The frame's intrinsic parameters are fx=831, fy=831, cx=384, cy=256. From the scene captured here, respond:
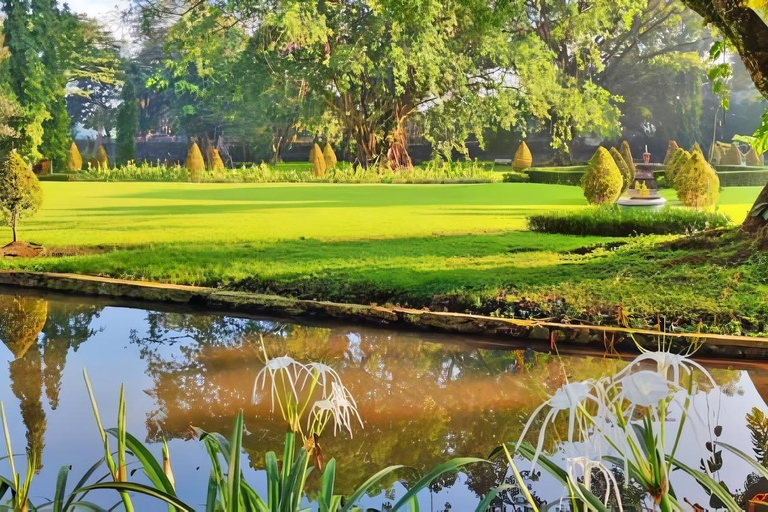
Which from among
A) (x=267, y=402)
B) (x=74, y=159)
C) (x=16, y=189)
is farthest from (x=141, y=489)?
(x=16, y=189)

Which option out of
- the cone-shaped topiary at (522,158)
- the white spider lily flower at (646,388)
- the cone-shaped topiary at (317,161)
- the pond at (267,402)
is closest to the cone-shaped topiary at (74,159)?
the pond at (267,402)

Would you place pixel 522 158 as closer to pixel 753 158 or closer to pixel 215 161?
pixel 753 158

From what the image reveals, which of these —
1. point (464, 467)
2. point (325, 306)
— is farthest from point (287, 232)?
point (464, 467)

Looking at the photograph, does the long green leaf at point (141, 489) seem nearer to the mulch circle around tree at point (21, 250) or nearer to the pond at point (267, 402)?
the pond at point (267, 402)

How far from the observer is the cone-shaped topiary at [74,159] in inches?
281

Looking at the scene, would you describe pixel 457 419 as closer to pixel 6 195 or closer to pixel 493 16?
pixel 493 16

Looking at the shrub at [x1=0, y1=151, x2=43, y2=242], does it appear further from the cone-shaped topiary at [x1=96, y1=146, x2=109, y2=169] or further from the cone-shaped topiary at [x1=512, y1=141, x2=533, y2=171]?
the cone-shaped topiary at [x1=512, y1=141, x2=533, y2=171]

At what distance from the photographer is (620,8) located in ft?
21.4

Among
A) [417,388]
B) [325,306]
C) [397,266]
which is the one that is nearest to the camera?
[417,388]

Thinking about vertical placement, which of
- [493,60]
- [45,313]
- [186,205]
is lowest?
[45,313]

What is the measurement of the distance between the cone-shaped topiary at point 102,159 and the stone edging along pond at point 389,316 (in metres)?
1.03

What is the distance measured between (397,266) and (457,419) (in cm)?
327

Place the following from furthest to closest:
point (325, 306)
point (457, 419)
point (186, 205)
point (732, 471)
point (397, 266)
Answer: point (186, 205), point (397, 266), point (325, 306), point (457, 419), point (732, 471)

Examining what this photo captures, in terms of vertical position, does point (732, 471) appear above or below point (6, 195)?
below
